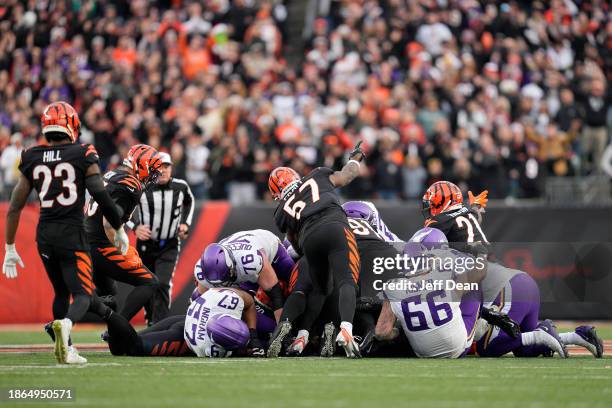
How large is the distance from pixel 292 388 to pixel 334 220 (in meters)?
3.14

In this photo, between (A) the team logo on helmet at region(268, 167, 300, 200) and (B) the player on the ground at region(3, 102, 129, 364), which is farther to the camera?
(A) the team logo on helmet at region(268, 167, 300, 200)

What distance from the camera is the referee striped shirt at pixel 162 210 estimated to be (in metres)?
11.9

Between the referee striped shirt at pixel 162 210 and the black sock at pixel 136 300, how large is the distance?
3.61 feet

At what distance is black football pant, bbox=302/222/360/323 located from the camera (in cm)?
937

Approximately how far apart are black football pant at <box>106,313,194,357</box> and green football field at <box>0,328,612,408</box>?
0.21 meters

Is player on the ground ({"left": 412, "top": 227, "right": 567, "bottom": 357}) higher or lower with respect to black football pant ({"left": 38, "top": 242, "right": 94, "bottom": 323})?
lower

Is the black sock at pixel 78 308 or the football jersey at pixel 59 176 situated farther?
the football jersey at pixel 59 176

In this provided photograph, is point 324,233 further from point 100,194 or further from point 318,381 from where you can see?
point 318,381

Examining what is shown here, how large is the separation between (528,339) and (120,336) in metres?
3.41

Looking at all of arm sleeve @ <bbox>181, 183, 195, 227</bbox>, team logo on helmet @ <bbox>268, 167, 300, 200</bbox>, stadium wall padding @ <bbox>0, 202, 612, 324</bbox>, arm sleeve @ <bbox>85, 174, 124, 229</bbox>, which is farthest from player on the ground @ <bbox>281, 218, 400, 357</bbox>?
stadium wall padding @ <bbox>0, 202, 612, 324</bbox>

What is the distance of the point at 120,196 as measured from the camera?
10.2 metres

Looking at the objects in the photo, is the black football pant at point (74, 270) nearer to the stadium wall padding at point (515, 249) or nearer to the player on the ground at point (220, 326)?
the player on the ground at point (220, 326)

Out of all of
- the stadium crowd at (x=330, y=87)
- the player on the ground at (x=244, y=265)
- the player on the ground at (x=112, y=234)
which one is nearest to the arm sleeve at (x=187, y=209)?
the player on the ground at (x=112, y=234)

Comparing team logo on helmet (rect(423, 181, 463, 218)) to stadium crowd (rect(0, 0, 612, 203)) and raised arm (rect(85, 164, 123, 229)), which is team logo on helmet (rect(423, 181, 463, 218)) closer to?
raised arm (rect(85, 164, 123, 229))
